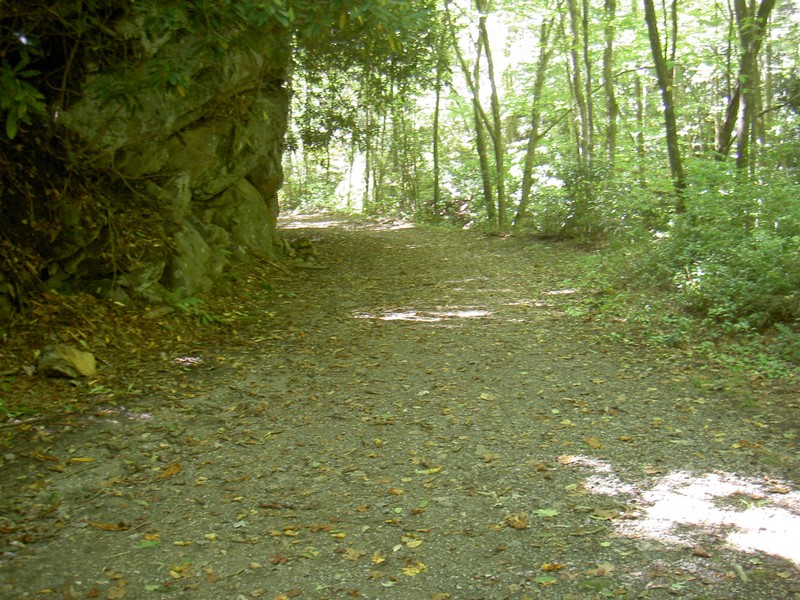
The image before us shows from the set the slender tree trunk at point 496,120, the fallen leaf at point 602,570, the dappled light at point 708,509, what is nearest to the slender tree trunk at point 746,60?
the dappled light at point 708,509

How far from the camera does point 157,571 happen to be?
12.0 ft

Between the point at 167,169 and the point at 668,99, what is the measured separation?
7.79 m

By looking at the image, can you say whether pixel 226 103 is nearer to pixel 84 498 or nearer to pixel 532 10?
pixel 84 498

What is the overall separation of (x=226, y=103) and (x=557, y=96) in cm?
1303

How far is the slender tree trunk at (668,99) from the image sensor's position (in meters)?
10.7

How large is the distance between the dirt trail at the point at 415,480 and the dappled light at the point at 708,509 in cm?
2

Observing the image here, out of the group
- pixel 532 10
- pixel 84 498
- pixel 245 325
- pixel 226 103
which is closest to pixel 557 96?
pixel 532 10

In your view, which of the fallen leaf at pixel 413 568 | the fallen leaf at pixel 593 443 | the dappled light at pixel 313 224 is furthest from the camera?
the dappled light at pixel 313 224

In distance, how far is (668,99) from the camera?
10969 millimetres

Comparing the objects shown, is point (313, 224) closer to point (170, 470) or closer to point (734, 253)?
point (734, 253)

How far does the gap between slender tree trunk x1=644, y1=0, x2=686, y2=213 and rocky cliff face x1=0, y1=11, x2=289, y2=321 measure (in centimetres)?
568

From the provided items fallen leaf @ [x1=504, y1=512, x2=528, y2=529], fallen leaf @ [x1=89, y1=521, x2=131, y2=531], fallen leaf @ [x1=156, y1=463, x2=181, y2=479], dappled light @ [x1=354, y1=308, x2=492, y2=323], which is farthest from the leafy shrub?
fallen leaf @ [x1=89, y1=521, x2=131, y2=531]

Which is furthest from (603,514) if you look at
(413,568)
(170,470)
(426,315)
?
(426,315)

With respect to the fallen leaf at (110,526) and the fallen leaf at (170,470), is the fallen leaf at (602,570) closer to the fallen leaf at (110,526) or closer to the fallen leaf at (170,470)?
the fallen leaf at (110,526)
